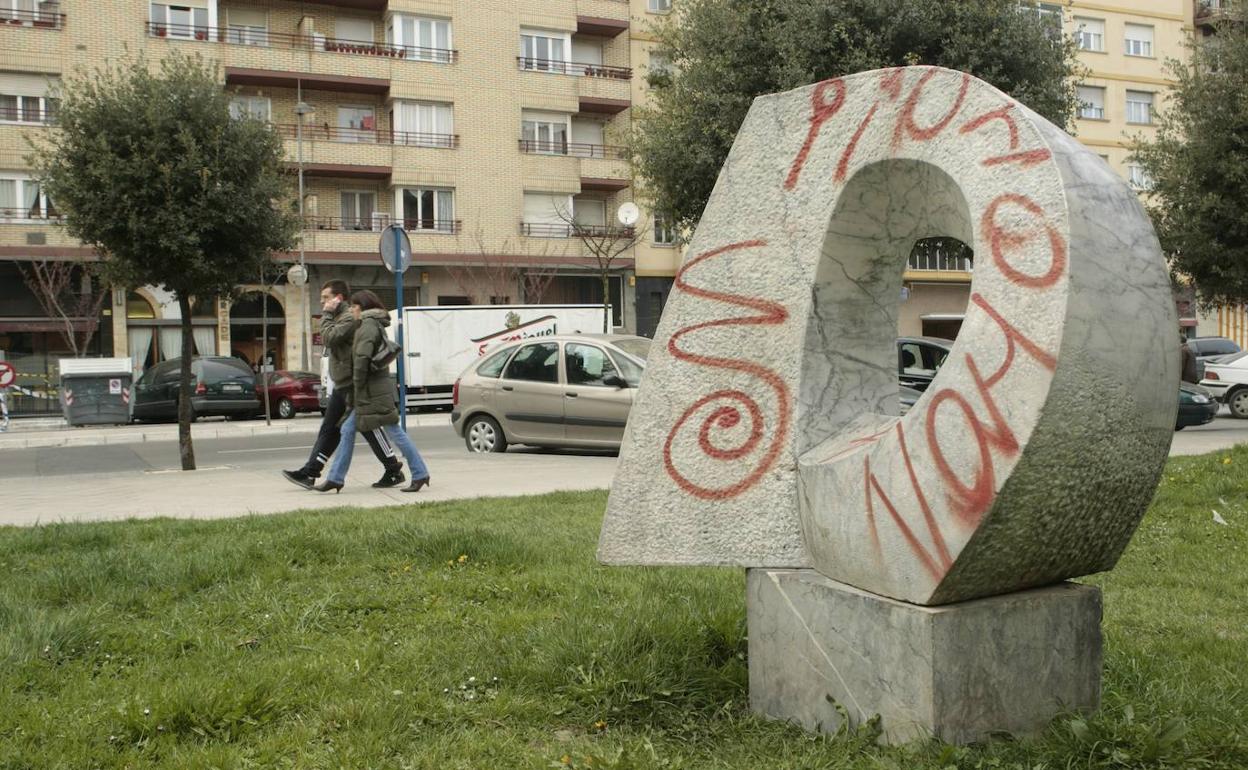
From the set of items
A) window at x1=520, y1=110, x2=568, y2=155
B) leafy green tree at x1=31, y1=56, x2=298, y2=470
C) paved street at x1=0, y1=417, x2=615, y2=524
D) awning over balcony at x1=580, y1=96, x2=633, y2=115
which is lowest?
paved street at x1=0, y1=417, x2=615, y2=524

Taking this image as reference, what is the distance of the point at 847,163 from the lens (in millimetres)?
3199

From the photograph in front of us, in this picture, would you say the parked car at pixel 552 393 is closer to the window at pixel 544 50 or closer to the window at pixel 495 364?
the window at pixel 495 364

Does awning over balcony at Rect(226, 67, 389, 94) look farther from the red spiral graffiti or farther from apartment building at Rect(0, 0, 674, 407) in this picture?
the red spiral graffiti

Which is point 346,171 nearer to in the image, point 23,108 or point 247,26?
point 247,26

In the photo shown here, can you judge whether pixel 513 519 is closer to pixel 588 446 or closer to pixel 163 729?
pixel 163 729

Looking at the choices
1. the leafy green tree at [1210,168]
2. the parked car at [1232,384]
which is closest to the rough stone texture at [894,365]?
the leafy green tree at [1210,168]

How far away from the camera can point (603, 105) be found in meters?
34.7

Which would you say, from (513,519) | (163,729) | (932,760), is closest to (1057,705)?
(932,760)

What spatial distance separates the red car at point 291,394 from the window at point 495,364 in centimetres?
1328

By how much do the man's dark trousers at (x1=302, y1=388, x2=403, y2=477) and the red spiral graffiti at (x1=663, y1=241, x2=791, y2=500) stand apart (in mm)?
5946

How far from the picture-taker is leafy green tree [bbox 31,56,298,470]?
11.5 m

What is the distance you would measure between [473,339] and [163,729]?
2190 centimetres

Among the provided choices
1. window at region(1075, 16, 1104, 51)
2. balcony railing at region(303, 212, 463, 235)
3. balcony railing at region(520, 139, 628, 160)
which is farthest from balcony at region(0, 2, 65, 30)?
window at region(1075, 16, 1104, 51)

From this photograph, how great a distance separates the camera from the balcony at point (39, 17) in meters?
28.3
